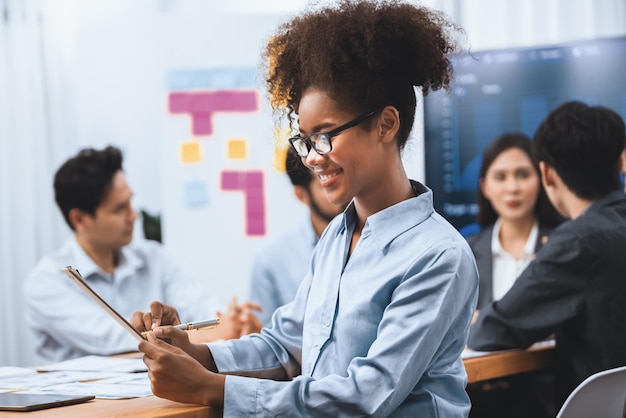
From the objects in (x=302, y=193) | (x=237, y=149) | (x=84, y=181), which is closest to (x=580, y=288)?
(x=302, y=193)

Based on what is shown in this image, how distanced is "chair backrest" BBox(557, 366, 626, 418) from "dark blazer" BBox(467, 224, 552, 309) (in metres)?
1.60

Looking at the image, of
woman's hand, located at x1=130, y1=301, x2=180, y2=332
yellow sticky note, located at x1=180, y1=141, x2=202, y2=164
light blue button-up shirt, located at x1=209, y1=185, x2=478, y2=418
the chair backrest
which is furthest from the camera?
yellow sticky note, located at x1=180, y1=141, x2=202, y2=164

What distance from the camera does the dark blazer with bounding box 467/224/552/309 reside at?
3.79 m

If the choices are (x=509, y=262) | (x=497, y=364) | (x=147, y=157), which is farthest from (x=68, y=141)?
(x=497, y=364)

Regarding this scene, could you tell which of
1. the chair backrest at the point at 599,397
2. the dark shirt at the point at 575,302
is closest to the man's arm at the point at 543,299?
the dark shirt at the point at 575,302

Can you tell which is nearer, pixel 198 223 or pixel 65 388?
pixel 65 388

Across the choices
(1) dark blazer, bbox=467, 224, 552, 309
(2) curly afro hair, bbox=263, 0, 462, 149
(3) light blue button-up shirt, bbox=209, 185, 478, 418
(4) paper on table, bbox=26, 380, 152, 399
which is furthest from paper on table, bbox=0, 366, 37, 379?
(1) dark blazer, bbox=467, 224, 552, 309

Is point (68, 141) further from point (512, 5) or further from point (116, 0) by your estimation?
point (512, 5)

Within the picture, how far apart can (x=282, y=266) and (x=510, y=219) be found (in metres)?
0.96

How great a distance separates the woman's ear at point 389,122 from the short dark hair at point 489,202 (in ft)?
7.49

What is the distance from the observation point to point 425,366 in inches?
63.1

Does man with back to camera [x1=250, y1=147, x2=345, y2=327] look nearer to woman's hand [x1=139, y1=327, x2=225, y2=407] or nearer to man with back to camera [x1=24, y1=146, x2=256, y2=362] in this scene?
man with back to camera [x1=24, y1=146, x2=256, y2=362]

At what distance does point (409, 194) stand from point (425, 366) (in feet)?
1.22

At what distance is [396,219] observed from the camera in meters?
1.76
